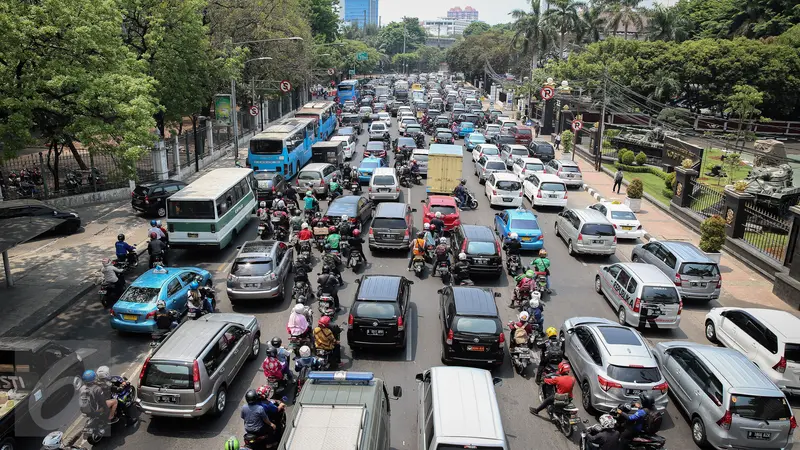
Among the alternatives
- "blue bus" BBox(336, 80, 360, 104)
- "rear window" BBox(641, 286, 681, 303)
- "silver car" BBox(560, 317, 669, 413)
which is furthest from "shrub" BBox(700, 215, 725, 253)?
"blue bus" BBox(336, 80, 360, 104)

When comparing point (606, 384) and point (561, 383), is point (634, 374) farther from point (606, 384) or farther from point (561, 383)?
point (561, 383)

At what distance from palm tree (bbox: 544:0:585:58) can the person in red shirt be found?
60.8m

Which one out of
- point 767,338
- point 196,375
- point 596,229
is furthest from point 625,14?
A: point 196,375

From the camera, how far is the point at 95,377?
10.7 metres

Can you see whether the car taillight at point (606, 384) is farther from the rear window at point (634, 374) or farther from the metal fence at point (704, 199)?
the metal fence at point (704, 199)

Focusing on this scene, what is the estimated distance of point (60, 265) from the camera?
19.7m

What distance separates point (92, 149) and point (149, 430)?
1139 centimetres

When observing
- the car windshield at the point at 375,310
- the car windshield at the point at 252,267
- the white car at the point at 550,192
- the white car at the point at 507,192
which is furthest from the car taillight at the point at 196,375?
the white car at the point at 550,192

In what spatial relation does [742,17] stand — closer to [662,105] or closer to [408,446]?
[662,105]

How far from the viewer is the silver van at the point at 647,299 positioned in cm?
1542

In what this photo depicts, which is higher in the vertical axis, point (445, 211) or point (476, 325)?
point (445, 211)

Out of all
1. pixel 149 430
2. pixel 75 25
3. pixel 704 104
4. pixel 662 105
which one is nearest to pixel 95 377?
pixel 149 430

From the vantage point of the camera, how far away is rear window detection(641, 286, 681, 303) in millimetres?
15438

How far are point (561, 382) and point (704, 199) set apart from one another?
64.8 feet
